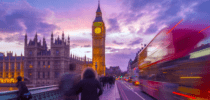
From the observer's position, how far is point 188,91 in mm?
7664

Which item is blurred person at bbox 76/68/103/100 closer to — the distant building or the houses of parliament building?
the houses of parliament building

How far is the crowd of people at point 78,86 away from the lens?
4.79 meters

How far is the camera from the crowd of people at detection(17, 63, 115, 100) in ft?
15.7

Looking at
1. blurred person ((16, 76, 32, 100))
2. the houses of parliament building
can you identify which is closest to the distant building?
the houses of parliament building

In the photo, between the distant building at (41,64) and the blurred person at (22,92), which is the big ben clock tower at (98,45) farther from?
the blurred person at (22,92)

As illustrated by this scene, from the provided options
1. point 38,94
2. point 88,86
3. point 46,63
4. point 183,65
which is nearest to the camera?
point 88,86

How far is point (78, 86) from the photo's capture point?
4.84 metres

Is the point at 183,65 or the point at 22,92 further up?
the point at 183,65

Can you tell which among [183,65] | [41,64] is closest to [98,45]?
[41,64]

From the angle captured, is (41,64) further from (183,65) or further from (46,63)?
(183,65)

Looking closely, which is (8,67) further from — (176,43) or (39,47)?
(176,43)

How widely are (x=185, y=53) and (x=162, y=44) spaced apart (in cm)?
323

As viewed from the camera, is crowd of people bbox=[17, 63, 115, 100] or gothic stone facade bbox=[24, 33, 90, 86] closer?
crowd of people bbox=[17, 63, 115, 100]

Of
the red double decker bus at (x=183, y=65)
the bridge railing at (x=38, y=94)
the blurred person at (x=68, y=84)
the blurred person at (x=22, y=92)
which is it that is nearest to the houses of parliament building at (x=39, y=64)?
the bridge railing at (x=38, y=94)
